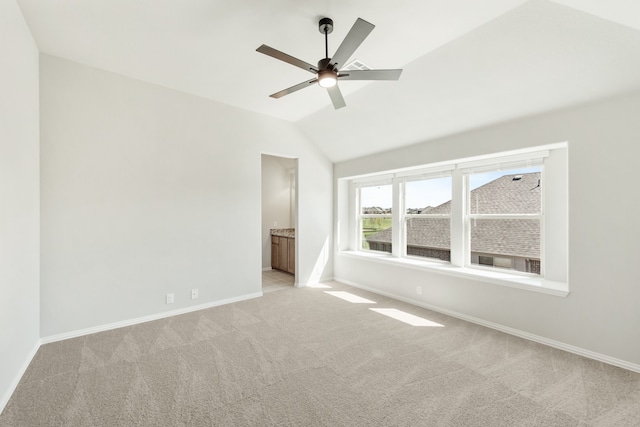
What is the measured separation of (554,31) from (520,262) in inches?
96.9

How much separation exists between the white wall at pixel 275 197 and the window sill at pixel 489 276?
9.21ft

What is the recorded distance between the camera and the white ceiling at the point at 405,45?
2.16m

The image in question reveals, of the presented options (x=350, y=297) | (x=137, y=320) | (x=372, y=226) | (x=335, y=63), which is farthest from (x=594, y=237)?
(x=137, y=320)

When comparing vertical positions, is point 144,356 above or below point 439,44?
below

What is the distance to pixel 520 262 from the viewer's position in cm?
340

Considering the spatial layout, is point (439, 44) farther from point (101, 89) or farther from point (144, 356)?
point (144, 356)

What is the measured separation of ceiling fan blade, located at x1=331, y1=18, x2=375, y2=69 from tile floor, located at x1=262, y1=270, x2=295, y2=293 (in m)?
3.81

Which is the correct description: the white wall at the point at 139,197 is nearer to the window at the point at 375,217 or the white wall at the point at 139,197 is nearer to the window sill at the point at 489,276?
the window at the point at 375,217

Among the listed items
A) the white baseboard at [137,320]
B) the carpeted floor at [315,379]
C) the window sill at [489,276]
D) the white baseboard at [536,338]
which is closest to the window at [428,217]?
the window sill at [489,276]

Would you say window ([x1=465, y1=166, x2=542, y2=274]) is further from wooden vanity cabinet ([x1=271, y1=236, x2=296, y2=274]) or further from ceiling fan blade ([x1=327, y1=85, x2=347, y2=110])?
wooden vanity cabinet ([x1=271, y1=236, x2=296, y2=274])

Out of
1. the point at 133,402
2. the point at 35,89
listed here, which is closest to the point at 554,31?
the point at 133,402

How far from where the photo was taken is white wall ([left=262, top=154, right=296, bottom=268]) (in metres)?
6.69

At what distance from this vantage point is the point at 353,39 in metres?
1.87

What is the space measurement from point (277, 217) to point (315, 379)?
195 inches
